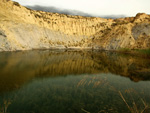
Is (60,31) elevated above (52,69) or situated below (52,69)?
above

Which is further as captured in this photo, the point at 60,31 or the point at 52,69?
the point at 60,31

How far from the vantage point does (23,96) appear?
8.54 meters

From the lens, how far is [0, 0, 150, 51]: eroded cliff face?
4378 cm

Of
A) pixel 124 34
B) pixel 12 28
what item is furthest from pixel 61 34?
pixel 124 34

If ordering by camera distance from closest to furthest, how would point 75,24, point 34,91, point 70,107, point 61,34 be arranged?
1. point 70,107
2. point 34,91
3. point 61,34
4. point 75,24

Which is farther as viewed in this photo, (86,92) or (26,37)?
(26,37)

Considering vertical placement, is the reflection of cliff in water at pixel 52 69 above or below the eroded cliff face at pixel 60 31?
below

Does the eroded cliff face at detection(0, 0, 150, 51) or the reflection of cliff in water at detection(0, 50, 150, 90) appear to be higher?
the eroded cliff face at detection(0, 0, 150, 51)

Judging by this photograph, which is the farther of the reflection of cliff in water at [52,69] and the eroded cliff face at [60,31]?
the eroded cliff face at [60,31]

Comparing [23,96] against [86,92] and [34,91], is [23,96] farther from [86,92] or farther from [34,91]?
[86,92]

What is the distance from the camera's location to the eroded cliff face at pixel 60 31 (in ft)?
144

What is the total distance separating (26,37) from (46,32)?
646 inches

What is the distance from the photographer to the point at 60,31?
7262 centimetres

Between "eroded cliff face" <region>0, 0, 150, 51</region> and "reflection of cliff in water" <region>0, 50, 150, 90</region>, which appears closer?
"reflection of cliff in water" <region>0, 50, 150, 90</region>
